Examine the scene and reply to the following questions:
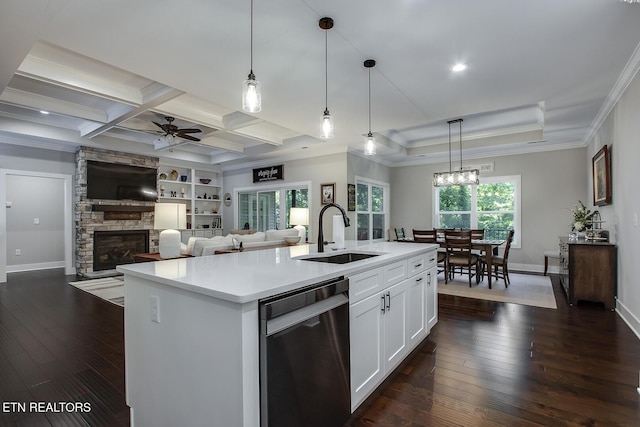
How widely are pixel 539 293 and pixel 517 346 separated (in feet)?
7.64

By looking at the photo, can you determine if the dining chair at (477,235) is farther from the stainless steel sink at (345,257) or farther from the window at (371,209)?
the stainless steel sink at (345,257)

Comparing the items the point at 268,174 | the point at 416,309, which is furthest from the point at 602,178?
the point at 268,174

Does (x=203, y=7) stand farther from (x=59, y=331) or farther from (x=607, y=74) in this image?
(x=607, y=74)

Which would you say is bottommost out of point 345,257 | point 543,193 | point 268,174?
point 345,257

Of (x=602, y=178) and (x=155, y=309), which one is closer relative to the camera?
(x=155, y=309)

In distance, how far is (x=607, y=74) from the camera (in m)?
3.19

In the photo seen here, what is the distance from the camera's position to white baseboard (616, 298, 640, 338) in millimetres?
3081

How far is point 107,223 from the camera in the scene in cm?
681

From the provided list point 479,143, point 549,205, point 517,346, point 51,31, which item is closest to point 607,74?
point 517,346

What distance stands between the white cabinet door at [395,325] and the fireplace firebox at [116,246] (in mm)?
6658

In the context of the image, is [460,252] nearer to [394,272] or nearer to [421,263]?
[421,263]

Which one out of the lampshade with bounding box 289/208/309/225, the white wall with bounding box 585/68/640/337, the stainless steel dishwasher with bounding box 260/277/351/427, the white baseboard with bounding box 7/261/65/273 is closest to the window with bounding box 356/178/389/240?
the lampshade with bounding box 289/208/309/225

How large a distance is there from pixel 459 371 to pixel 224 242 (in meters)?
3.64

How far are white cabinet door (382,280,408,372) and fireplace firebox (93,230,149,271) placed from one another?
6.66 metres
